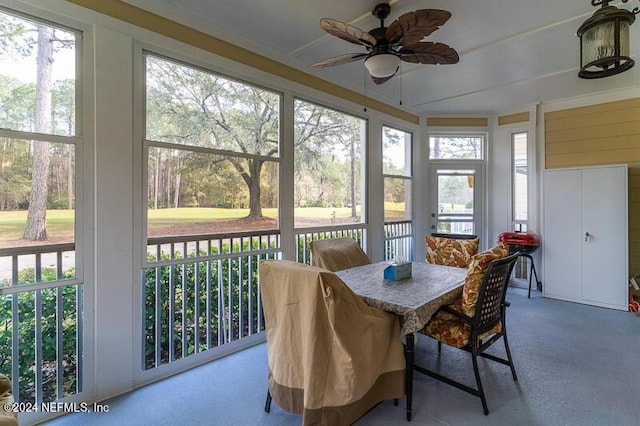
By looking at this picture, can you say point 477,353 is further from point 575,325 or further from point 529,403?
point 575,325

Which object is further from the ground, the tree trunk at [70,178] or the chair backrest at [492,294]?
the tree trunk at [70,178]

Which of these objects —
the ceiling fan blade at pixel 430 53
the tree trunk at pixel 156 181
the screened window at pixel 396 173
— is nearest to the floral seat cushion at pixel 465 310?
the ceiling fan blade at pixel 430 53

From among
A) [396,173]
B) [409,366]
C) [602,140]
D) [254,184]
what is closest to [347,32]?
[254,184]

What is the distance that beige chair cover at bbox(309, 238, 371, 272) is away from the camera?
9.56 feet

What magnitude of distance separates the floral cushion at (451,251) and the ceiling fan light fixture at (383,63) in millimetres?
1990

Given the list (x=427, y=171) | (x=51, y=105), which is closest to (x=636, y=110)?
(x=427, y=171)

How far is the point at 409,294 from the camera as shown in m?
2.08

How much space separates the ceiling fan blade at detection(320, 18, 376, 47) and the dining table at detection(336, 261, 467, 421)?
1658mm

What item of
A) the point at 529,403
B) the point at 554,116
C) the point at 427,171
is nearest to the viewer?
the point at 529,403

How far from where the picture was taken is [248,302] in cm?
312

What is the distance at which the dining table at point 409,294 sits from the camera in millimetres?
1854

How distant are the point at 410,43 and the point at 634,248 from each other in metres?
4.24

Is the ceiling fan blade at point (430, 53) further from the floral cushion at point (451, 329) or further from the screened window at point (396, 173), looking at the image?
the screened window at point (396, 173)

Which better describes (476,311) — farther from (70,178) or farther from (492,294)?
(70,178)
